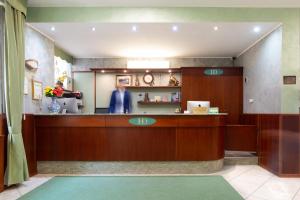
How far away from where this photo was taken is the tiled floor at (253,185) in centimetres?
367

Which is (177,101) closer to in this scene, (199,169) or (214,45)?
(214,45)

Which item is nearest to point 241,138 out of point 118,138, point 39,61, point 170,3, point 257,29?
point 257,29

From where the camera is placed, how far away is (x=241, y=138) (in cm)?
583

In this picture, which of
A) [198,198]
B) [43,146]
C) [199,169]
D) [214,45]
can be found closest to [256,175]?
[199,169]

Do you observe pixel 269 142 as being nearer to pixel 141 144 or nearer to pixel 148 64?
pixel 141 144

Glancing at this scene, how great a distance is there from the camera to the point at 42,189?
390 cm

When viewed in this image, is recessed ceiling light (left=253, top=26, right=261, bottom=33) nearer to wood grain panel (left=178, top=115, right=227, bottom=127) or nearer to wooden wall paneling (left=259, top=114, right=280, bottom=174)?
wooden wall paneling (left=259, top=114, right=280, bottom=174)

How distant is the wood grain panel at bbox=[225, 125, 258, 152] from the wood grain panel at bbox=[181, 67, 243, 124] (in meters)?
1.67

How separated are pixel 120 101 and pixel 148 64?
1489 mm

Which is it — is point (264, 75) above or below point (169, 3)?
below

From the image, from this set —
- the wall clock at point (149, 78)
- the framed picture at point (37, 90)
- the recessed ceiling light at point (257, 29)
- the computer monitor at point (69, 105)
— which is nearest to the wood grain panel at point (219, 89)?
the wall clock at point (149, 78)

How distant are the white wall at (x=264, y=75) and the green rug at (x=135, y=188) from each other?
6.90ft

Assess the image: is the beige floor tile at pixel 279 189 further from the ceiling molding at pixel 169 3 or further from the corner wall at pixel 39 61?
the corner wall at pixel 39 61

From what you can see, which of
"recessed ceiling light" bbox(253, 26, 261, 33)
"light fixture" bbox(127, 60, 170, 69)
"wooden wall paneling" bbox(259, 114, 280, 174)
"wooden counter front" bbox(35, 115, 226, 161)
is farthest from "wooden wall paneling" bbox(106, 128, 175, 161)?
"light fixture" bbox(127, 60, 170, 69)
